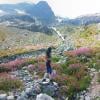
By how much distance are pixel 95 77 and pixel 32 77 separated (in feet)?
17.6

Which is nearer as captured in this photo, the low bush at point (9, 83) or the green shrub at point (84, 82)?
the green shrub at point (84, 82)

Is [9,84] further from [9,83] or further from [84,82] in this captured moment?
[84,82]

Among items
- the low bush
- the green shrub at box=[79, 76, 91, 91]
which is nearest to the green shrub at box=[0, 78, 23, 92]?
the low bush

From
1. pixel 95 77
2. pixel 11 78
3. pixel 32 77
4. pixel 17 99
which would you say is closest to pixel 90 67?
pixel 95 77

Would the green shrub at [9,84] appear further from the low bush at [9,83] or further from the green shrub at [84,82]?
the green shrub at [84,82]

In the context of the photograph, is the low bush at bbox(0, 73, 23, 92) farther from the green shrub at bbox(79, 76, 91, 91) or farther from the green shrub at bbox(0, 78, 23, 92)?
the green shrub at bbox(79, 76, 91, 91)

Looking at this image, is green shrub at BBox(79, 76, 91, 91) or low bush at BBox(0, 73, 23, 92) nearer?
green shrub at BBox(79, 76, 91, 91)

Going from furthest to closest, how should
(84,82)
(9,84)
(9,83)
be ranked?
(9,83), (9,84), (84,82)

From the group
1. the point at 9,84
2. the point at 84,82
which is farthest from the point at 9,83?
the point at 84,82

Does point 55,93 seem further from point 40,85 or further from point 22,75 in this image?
point 22,75

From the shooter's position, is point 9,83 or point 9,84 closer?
point 9,84

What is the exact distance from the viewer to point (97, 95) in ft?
82.2

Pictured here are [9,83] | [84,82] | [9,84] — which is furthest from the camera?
[9,83]

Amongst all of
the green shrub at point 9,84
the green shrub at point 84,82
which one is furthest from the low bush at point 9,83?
the green shrub at point 84,82
